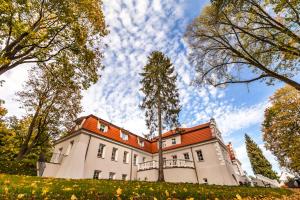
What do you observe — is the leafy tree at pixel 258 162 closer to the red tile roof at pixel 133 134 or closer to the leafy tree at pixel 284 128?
the leafy tree at pixel 284 128

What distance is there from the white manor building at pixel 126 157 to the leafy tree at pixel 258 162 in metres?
29.3

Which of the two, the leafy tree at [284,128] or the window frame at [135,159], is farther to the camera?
the window frame at [135,159]

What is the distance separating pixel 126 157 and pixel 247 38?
20339mm

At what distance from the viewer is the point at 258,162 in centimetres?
4519

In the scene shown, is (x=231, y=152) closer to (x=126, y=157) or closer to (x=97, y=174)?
(x=126, y=157)

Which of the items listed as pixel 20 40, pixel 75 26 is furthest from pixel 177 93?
pixel 20 40

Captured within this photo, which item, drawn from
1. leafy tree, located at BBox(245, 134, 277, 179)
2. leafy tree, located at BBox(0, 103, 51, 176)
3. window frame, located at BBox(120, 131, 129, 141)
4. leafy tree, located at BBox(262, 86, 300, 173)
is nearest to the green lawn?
leafy tree, located at BBox(0, 103, 51, 176)

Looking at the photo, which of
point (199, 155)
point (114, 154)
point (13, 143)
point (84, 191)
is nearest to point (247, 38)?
point (84, 191)

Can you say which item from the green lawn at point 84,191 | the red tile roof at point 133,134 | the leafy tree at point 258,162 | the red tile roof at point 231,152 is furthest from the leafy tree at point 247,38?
the leafy tree at point 258,162

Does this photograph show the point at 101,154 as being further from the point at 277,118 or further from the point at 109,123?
the point at 277,118

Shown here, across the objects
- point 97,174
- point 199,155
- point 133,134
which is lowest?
point 97,174

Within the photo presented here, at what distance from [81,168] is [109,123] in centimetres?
755

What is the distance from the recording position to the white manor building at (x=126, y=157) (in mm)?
18000

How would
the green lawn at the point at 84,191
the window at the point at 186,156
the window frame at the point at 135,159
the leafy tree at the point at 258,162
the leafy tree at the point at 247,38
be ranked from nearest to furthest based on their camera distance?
1. the green lawn at the point at 84,191
2. the leafy tree at the point at 247,38
3. the window at the point at 186,156
4. the window frame at the point at 135,159
5. the leafy tree at the point at 258,162
